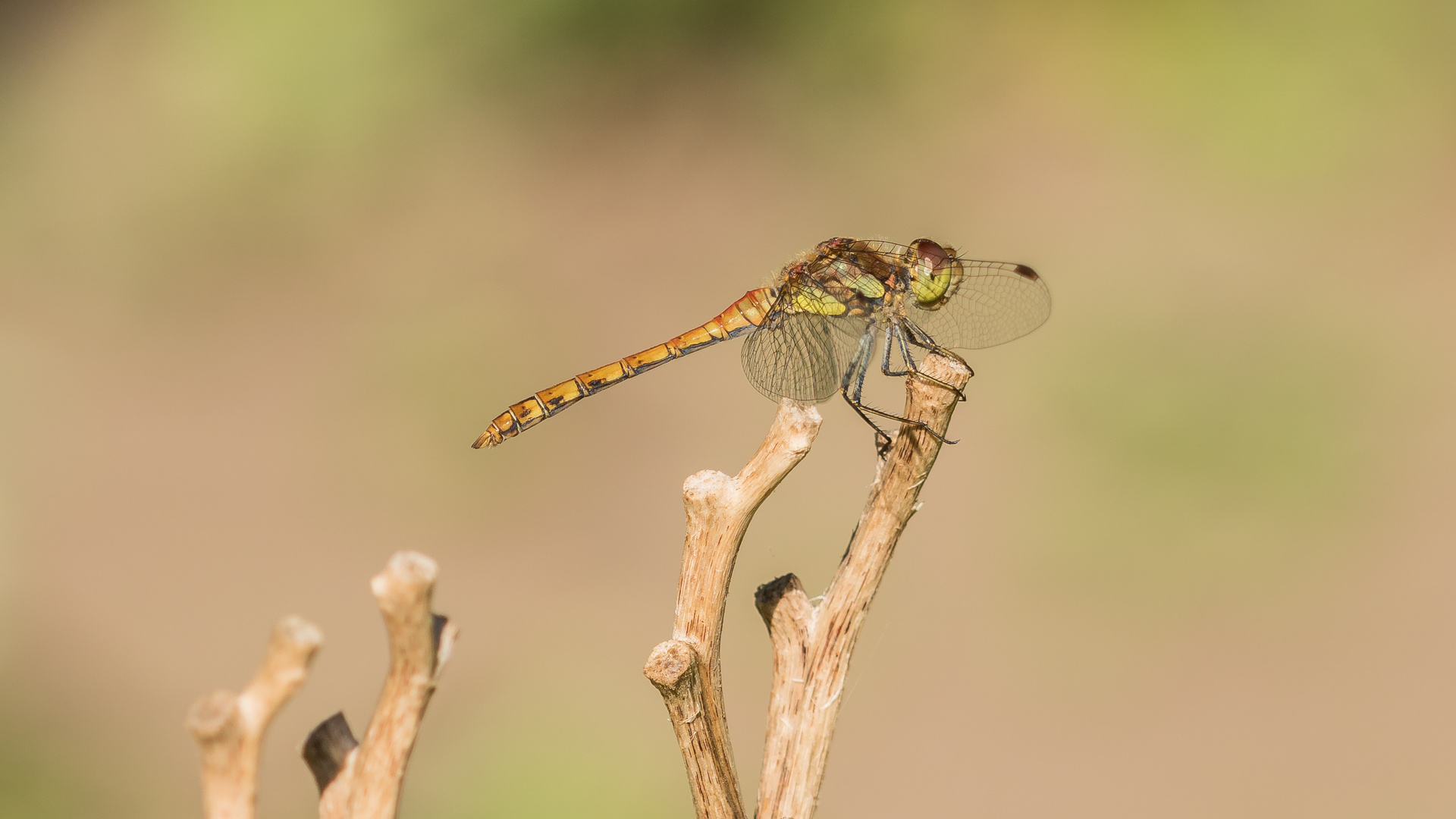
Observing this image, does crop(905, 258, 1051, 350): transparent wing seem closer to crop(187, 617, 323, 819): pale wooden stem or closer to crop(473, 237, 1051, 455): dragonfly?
crop(473, 237, 1051, 455): dragonfly

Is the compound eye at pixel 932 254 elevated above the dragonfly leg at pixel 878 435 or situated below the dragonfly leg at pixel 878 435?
above

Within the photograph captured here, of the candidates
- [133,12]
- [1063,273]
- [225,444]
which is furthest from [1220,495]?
[133,12]

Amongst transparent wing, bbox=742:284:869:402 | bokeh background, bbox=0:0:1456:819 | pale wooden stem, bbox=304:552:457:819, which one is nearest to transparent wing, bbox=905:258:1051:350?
transparent wing, bbox=742:284:869:402

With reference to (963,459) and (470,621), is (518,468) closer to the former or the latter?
(470,621)

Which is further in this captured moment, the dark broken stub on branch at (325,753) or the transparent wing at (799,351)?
the transparent wing at (799,351)

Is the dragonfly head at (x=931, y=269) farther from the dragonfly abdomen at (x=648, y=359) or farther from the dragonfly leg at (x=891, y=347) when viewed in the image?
the dragonfly abdomen at (x=648, y=359)

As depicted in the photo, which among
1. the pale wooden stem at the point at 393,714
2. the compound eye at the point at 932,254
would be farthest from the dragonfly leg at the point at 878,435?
the pale wooden stem at the point at 393,714
